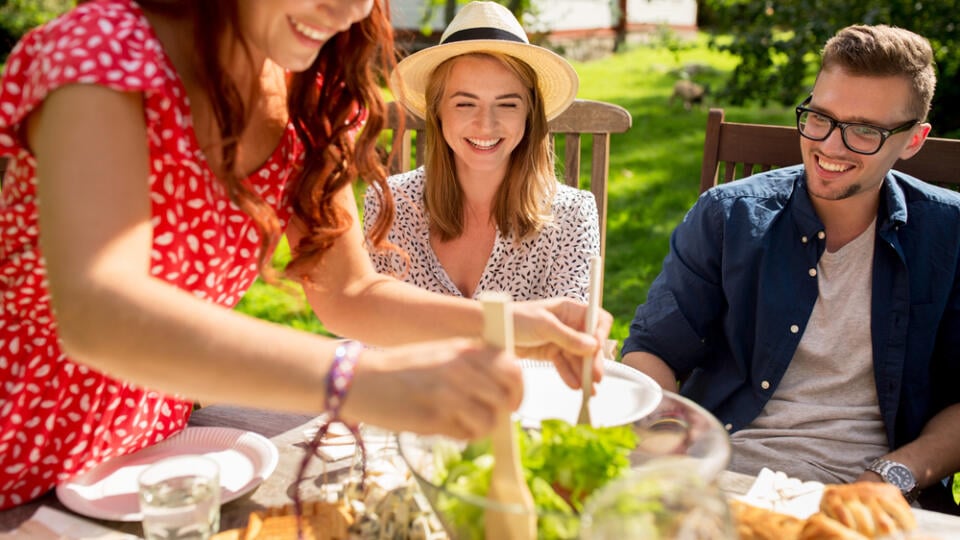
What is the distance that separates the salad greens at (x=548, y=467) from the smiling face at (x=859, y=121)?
132 centimetres

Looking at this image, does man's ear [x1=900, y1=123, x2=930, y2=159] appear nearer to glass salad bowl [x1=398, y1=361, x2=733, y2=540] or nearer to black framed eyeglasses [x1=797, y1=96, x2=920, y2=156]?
black framed eyeglasses [x1=797, y1=96, x2=920, y2=156]

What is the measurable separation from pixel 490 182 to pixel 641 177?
439cm

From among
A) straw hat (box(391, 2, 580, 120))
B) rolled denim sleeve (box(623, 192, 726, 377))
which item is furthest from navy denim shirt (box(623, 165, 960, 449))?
straw hat (box(391, 2, 580, 120))

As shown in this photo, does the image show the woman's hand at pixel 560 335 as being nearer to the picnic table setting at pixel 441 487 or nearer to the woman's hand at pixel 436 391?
the picnic table setting at pixel 441 487

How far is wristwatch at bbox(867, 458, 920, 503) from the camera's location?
76.0 inches

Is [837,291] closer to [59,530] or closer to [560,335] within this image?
[560,335]

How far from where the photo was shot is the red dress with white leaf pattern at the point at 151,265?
1.25 metres

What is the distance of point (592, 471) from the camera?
1161mm

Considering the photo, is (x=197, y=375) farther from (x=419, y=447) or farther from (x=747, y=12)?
(x=747, y=12)

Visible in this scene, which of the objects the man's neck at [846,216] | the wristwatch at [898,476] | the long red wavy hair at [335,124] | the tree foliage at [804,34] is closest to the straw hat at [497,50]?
the man's neck at [846,216]

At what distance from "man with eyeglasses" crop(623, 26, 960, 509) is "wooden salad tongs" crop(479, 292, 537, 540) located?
124 cm

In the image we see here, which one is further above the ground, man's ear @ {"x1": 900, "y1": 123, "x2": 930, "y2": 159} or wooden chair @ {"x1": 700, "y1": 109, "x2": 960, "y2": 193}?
man's ear @ {"x1": 900, "y1": 123, "x2": 930, "y2": 159}

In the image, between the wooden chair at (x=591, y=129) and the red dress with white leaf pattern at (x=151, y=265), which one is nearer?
the red dress with white leaf pattern at (x=151, y=265)

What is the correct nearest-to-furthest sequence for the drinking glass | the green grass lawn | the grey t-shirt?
the drinking glass
the grey t-shirt
the green grass lawn
